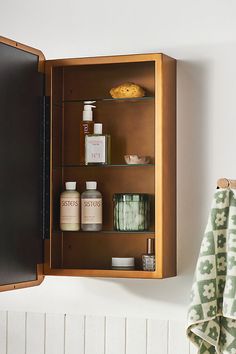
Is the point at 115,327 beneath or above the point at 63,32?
beneath

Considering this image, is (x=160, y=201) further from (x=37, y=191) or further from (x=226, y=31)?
(x=226, y=31)

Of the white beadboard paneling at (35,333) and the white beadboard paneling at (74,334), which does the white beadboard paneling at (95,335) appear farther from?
the white beadboard paneling at (35,333)

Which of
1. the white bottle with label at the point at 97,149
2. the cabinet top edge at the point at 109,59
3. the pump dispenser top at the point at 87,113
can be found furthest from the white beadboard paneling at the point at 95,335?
the cabinet top edge at the point at 109,59

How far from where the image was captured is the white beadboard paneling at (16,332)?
2467 millimetres

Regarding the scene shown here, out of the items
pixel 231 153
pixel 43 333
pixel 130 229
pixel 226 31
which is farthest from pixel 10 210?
pixel 226 31

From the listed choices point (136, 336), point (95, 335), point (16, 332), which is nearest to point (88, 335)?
point (95, 335)

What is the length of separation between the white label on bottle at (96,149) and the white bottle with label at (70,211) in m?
0.11

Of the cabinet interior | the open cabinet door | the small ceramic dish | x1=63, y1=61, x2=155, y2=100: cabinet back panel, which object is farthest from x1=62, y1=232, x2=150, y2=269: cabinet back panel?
x1=63, y1=61, x2=155, y2=100: cabinet back panel

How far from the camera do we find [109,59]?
2217 millimetres

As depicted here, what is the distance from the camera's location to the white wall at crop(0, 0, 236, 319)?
2248 mm

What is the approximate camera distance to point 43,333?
2438 mm

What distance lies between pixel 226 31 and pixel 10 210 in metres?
0.83

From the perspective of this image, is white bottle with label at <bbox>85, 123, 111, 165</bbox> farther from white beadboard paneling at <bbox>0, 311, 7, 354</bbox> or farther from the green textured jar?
white beadboard paneling at <bbox>0, 311, 7, 354</bbox>

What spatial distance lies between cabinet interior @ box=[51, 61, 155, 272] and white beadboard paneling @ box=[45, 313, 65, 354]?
0.20 m
